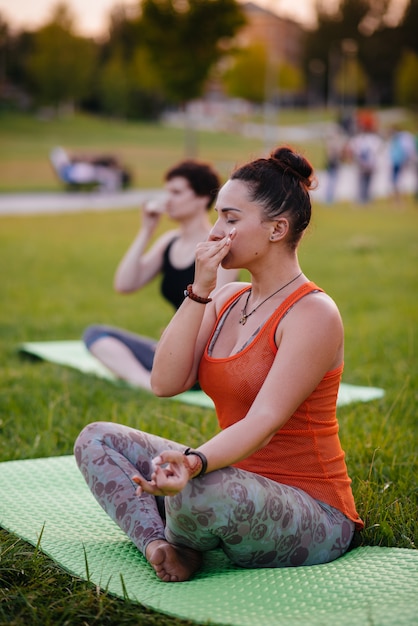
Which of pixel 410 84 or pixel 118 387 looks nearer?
pixel 118 387

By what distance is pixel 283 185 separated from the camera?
112 inches

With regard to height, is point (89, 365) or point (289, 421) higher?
point (289, 421)

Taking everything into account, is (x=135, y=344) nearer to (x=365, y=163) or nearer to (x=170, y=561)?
(x=170, y=561)

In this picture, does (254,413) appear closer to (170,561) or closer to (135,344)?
(170,561)

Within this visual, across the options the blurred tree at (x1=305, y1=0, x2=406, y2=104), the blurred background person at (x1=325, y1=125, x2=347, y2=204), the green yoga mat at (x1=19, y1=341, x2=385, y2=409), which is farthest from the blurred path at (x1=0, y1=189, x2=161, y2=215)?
the blurred tree at (x1=305, y1=0, x2=406, y2=104)

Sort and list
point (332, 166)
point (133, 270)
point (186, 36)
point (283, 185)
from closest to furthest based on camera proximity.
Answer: point (283, 185)
point (133, 270)
point (332, 166)
point (186, 36)

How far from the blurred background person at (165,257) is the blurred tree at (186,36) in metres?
26.6

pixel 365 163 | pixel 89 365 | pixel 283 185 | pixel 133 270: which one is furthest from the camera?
pixel 365 163

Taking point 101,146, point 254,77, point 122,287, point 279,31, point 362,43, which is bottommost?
point 101,146

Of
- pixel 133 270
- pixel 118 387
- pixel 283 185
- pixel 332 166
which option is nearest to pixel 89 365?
pixel 118 387

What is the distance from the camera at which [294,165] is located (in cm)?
288

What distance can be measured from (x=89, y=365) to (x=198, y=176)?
1.67 meters

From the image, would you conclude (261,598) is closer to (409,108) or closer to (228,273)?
(228,273)

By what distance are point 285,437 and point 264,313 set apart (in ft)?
1.33
